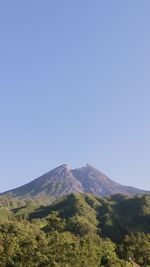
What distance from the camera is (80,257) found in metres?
56.0

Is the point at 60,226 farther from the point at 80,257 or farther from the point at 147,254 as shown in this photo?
the point at 80,257

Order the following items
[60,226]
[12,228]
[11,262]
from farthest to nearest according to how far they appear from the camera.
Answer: [60,226] → [12,228] → [11,262]

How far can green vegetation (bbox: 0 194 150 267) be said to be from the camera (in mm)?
55750

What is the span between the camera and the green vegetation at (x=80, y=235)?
55.8 meters

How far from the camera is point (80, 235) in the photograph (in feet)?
421

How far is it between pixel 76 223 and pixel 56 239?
2999 inches

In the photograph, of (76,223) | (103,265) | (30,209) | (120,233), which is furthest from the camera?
(30,209)

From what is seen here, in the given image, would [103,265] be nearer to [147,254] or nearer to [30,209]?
[147,254]

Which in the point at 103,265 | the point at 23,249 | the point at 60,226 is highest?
the point at 60,226

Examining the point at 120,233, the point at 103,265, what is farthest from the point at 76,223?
the point at 103,265

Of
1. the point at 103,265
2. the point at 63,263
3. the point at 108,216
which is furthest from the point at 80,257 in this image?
the point at 108,216

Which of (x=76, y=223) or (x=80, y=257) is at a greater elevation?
(x=76, y=223)

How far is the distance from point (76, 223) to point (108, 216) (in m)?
28.3

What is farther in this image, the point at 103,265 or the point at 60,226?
the point at 60,226
